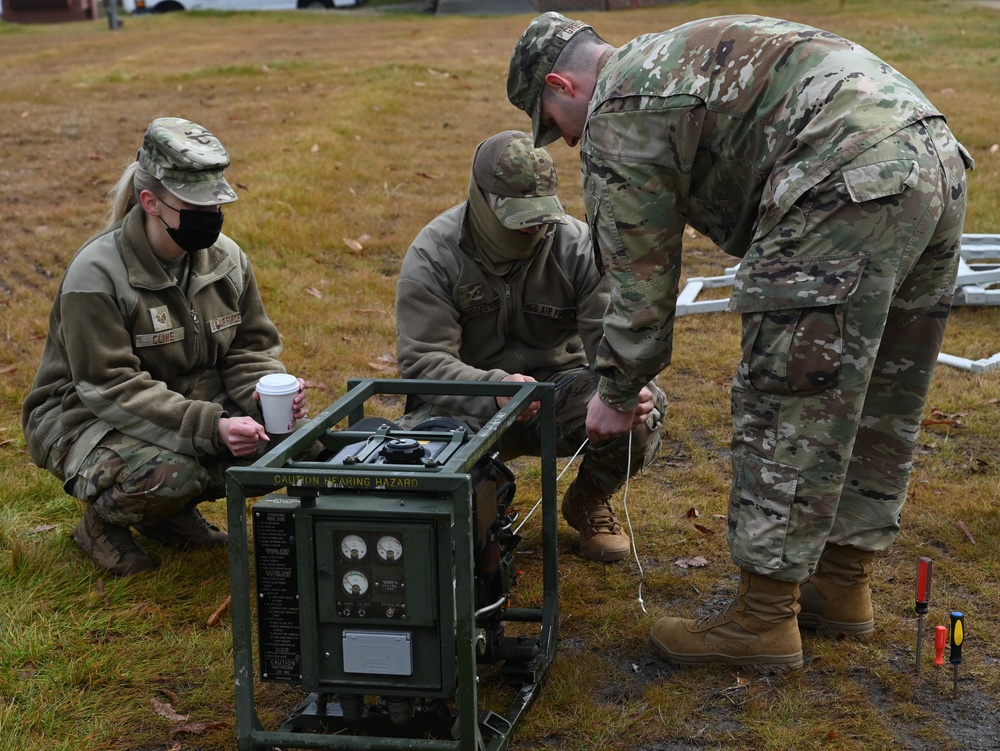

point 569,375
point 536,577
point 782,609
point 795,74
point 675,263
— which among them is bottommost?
point 536,577

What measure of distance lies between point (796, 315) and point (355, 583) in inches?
55.0

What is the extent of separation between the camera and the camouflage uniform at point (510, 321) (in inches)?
169

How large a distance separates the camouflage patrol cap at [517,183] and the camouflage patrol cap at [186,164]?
36.0 inches

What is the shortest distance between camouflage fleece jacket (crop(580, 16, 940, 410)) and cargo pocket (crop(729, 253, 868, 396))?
6.3 inches

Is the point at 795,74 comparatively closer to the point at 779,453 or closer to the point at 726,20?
the point at 726,20

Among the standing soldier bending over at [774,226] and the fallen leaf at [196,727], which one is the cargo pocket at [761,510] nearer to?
the standing soldier bending over at [774,226]

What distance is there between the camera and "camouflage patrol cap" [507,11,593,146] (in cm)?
343

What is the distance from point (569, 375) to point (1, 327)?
411 centimetres

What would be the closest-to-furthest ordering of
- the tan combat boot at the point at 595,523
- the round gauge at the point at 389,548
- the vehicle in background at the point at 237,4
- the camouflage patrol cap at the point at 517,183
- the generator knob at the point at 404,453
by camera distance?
1. the round gauge at the point at 389,548
2. the generator knob at the point at 404,453
3. the camouflage patrol cap at the point at 517,183
4. the tan combat boot at the point at 595,523
5. the vehicle in background at the point at 237,4

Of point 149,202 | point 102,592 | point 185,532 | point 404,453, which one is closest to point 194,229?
point 149,202

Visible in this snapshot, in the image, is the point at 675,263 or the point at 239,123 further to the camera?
the point at 239,123

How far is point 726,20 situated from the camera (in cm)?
335

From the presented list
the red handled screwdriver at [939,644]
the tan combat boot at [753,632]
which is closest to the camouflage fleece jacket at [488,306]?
the tan combat boot at [753,632]

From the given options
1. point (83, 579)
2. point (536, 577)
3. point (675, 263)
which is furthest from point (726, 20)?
point (83, 579)
